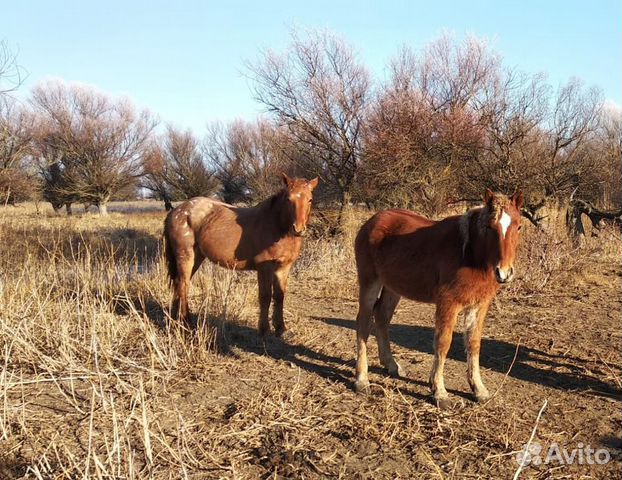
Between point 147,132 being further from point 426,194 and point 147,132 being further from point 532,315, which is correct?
point 532,315

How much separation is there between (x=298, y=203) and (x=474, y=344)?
2511 millimetres

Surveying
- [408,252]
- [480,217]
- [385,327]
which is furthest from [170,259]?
[480,217]

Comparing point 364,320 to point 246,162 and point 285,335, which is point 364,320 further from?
point 246,162

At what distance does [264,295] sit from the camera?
5809 millimetres

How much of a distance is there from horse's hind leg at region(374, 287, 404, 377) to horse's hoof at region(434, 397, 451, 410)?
2.43 feet

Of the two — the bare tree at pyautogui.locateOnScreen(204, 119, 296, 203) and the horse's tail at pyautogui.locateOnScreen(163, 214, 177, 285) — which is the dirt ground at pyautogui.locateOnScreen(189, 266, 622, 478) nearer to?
the horse's tail at pyautogui.locateOnScreen(163, 214, 177, 285)

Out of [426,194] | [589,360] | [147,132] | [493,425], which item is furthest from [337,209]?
[147,132]

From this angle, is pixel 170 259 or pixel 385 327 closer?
pixel 385 327

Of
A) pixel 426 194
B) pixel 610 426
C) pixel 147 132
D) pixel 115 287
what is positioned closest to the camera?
pixel 610 426

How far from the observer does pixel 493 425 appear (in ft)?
11.5

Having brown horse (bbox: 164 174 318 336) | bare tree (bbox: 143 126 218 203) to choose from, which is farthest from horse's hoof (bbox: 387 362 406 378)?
bare tree (bbox: 143 126 218 203)

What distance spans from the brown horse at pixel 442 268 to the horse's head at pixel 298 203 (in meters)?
0.98

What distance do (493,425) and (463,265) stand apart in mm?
1220

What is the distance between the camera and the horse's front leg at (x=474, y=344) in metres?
3.90
